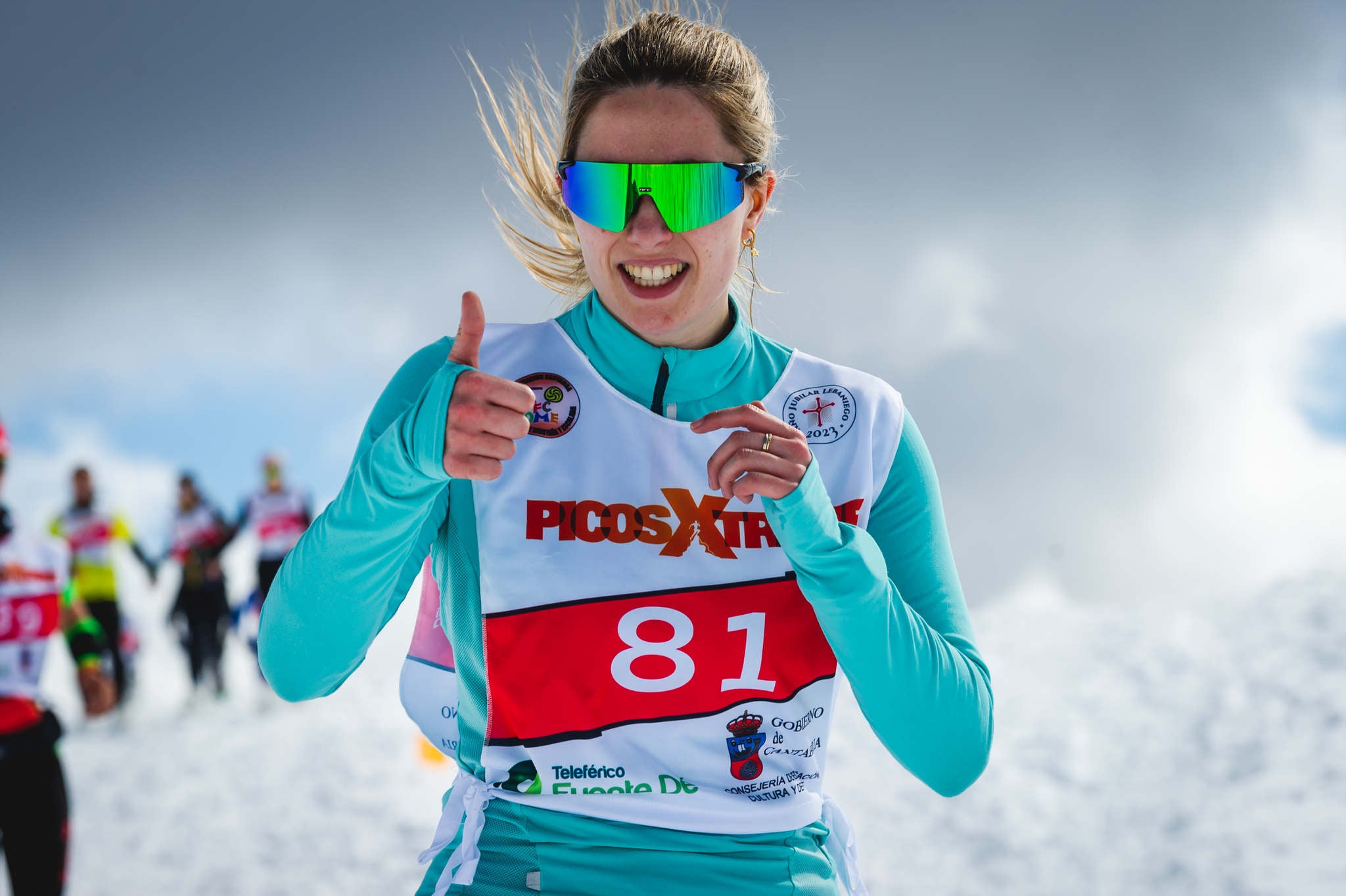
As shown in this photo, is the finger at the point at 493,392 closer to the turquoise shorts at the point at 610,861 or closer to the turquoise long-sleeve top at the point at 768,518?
the turquoise long-sleeve top at the point at 768,518

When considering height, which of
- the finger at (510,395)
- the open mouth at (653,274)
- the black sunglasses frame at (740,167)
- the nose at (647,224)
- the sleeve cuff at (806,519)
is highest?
the black sunglasses frame at (740,167)

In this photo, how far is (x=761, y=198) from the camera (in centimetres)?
227

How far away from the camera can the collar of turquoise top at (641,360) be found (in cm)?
218

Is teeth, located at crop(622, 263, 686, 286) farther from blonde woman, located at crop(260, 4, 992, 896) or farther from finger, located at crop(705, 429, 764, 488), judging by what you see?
finger, located at crop(705, 429, 764, 488)

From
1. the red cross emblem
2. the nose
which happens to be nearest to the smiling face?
the nose

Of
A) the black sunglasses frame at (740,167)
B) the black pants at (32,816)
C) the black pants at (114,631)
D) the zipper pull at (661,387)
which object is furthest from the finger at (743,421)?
the black pants at (114,631)

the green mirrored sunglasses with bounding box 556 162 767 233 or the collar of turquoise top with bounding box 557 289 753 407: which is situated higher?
the green mirrored sunglasses with bounding box 556 162 767 233

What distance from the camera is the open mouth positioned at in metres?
2.08

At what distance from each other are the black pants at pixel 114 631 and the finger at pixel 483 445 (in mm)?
9672

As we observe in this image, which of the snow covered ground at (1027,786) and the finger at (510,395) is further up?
the finger at (510,395)

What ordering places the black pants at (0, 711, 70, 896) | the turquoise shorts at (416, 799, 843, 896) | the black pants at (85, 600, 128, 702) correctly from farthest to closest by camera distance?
the black pants at (85, 600, 128, 702), the black pants at (0, 711, 70, 896), the turquoise shorts at (416, 799, 843, 896)

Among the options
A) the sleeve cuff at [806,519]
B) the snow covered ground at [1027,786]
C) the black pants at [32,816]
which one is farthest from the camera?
the snow covered ground at [1027,786]

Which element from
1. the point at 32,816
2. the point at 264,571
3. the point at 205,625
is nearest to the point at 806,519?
the point at 32,816

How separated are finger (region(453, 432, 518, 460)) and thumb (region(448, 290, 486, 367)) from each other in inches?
7.6
